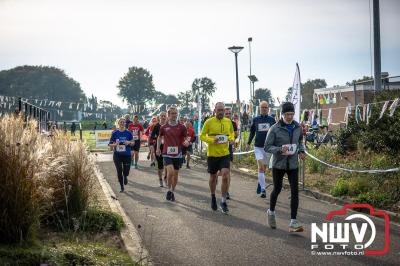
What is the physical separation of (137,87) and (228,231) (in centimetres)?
16412

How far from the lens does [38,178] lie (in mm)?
5359

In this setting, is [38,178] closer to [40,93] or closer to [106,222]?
[106,222]

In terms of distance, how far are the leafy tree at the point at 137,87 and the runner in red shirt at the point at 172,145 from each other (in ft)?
519

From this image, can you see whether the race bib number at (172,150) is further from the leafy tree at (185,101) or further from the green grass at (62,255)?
the leafy tree at (185,101)

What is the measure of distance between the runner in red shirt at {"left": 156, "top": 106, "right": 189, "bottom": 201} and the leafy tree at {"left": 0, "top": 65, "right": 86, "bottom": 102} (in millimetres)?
154563

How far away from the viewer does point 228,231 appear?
7605 mm

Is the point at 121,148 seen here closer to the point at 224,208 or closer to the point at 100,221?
the point at 224,208

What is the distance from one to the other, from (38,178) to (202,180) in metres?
9.85

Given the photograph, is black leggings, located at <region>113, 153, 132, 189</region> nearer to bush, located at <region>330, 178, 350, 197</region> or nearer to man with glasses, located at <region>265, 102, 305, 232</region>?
bush, located at <region>330, 178, 350, 197</region>

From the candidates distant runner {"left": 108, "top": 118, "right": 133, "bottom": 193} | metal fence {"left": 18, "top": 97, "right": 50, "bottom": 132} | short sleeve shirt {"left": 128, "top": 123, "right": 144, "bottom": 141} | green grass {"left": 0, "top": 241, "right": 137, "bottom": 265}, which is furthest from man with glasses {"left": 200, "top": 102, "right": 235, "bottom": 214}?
short sleeve shirt {"left": 128, "top": 123, "right": 144, "bottom": 141}

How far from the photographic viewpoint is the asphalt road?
5.95 metres

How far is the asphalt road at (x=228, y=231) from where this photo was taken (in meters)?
5.95

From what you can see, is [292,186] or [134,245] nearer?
[134,245]

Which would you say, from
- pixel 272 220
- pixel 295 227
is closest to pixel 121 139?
pixel 272 220
